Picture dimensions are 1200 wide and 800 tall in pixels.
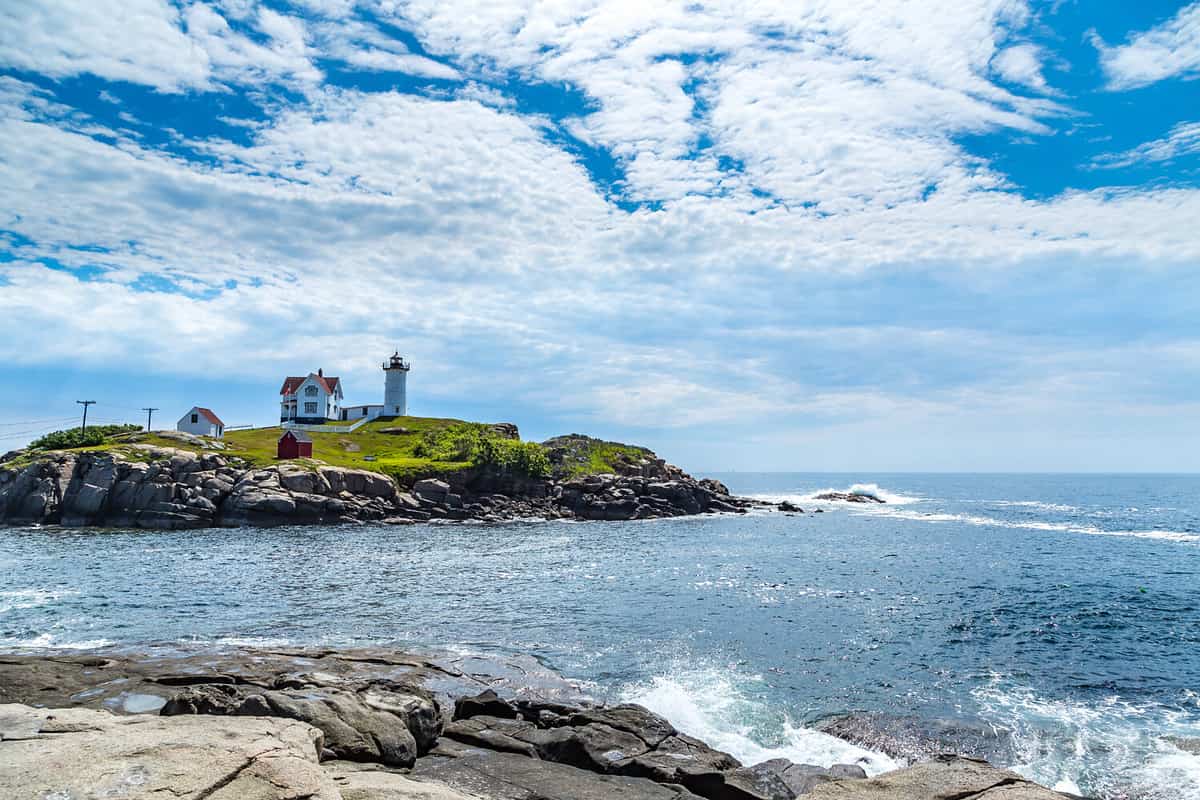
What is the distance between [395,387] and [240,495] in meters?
74.8

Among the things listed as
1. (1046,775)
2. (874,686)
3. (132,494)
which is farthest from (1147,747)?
(132,494)

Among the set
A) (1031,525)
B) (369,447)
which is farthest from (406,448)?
(1031,525)

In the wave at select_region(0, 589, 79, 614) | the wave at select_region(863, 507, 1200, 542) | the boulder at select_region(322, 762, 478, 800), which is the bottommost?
the wave at select_region(0, 589, 79, 614)

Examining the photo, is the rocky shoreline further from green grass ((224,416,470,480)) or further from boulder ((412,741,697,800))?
boulder ((412,741,697,800))

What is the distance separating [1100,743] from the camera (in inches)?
896

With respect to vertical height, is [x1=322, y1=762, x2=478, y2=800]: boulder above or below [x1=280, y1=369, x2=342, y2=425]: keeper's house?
below

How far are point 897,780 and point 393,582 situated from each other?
138 feet

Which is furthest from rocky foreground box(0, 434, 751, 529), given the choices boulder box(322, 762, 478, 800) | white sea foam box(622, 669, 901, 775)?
boulder box(322, 762, 478, 800)

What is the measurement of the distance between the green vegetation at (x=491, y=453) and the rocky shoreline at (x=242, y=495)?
2.11 meters

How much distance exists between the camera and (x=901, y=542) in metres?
80.6

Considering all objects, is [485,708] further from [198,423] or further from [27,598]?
[198,423]

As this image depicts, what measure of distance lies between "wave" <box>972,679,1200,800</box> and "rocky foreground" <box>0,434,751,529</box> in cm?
8178

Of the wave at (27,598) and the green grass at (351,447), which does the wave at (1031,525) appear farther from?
the wave at (27,598)

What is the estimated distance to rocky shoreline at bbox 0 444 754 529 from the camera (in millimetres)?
86750
